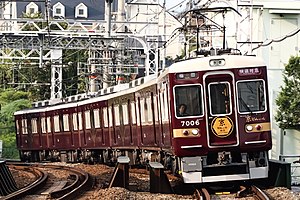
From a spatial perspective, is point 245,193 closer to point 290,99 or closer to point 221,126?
point 221,126

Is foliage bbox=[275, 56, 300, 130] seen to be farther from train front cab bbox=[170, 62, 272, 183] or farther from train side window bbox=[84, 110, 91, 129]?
train front cab bbox=[170, 62, 272, 183]

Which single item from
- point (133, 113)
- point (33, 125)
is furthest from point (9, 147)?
point (133, 113)

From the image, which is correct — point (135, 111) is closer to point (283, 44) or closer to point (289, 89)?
point (289, 89)

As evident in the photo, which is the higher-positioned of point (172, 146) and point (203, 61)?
point (203, 61)

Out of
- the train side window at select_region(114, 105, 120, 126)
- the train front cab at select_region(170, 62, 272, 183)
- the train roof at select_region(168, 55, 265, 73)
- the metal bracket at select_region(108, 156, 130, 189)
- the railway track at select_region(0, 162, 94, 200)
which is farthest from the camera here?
the train side window at select_region(114, 105, 120, 126)

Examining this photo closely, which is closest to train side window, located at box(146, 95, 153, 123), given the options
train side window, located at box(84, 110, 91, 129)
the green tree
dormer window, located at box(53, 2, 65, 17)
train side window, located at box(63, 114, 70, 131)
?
train side window, located at box(84, 110, 91, 129)

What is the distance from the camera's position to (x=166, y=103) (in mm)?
13867

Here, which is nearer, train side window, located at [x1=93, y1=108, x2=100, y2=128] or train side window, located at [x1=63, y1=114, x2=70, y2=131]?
train side window, located at [x1=93, y1=108, x2=100, y2=128]

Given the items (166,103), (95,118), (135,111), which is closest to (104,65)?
(95,118)

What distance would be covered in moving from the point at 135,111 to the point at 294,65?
33.6 ft

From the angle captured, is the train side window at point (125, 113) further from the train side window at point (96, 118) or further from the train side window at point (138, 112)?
the train side window at point (96, 118)

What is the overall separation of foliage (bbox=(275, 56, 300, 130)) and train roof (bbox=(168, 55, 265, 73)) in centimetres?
1367

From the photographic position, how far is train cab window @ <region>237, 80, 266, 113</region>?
523 inches

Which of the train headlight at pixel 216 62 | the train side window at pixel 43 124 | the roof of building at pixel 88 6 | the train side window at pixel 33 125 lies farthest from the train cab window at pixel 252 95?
the roof of building at pixel 88 6
